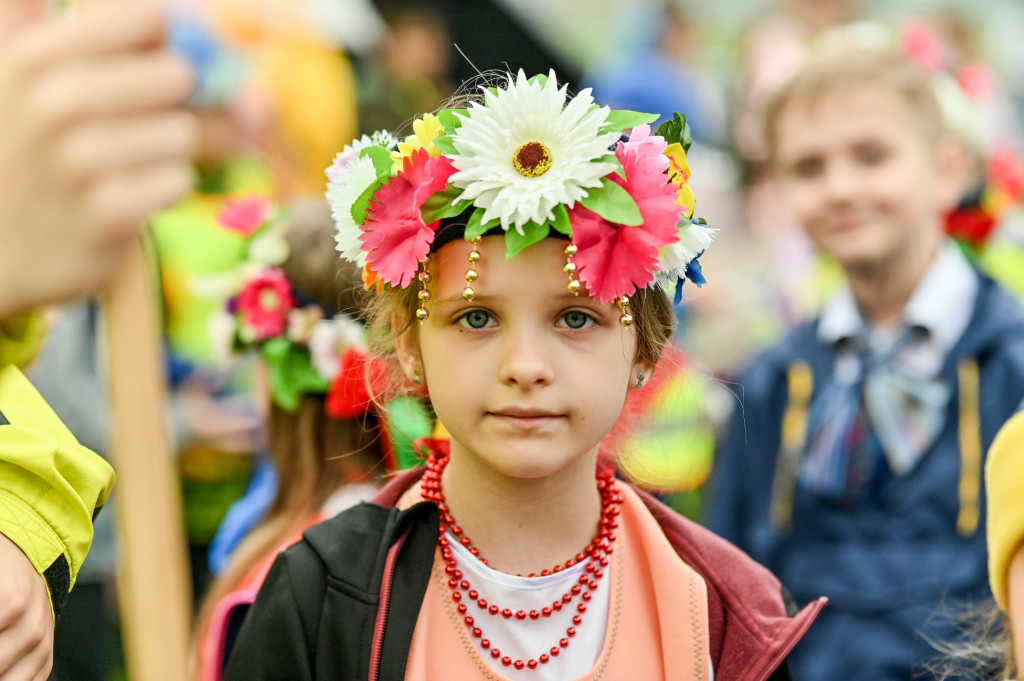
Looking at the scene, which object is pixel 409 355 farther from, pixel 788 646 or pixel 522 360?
pixel 788 646

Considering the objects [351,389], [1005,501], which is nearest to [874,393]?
[1005,501]

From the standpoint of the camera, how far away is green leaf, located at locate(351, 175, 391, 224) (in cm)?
145

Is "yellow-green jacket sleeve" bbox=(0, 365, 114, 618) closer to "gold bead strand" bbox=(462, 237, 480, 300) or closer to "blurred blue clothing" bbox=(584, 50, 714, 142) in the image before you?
"gold bead strand" bbox=(462, 237, 480, 300)

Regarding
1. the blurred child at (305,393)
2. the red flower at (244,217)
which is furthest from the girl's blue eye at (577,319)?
the red flower at (244,217)

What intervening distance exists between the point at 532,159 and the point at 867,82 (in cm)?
176

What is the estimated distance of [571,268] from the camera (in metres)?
1.36

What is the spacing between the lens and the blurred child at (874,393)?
2.56 meters

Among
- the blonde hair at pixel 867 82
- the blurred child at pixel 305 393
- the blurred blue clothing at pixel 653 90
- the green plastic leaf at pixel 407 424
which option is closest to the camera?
the green plastic leaf at pixel 407 424

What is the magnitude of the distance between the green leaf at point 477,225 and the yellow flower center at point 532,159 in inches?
2.7

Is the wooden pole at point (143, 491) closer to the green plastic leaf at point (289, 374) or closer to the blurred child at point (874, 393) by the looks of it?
the green plastic leaf at point (289, 374)

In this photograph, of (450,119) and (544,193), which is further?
(450,119)

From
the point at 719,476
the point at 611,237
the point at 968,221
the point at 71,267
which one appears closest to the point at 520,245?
the point at 611,237

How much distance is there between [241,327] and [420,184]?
114 centimetres

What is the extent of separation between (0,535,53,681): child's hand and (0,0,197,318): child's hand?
295mm
